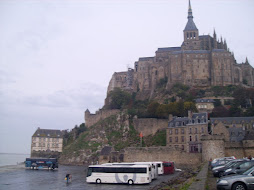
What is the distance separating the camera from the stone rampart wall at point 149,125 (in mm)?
66938

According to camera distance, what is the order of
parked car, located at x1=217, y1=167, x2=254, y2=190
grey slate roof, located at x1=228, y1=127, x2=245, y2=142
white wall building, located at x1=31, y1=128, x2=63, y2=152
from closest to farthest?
parked car, located at x1=217, y1=167, x2=254, y2=190, grey slate roof, located at x1=228, y1=127, x2=245, y2=142, white wall building, located at x1=31, y1=128, x2=63, y2=152

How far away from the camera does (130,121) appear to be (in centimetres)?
7212

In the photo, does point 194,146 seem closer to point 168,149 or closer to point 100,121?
point 168,149

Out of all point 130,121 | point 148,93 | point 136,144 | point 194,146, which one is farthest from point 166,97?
point 194,146

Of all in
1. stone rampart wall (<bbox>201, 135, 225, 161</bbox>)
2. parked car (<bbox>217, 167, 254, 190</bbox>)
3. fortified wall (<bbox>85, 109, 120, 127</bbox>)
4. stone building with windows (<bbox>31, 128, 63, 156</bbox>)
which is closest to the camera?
parked car (<bbox>217, 167, 254, 190</bbox>)

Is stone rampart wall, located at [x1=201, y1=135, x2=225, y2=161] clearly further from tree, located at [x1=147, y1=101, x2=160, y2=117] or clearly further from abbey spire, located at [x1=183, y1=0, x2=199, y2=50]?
abbey spire, located at [x1=183, y1=0, x2=199, y2=50]

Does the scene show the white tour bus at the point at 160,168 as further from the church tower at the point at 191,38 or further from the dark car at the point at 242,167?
the church tower at the point at 191,38

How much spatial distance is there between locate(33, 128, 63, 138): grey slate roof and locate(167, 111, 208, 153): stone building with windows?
165ft

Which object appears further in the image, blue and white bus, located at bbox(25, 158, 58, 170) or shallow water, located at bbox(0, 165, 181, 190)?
blue and white bus, located at bbox(25, 158, 58, 170)

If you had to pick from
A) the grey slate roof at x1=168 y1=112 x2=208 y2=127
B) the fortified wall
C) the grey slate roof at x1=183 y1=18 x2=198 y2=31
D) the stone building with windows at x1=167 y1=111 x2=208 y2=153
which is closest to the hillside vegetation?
the fortified wall

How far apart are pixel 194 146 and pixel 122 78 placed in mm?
63818

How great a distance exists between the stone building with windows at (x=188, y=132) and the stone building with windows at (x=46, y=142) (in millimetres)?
47239

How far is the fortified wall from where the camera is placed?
257 feet

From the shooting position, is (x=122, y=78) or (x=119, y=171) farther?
(x=122, y=78)
